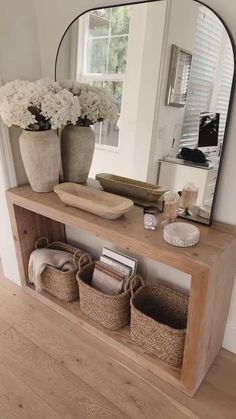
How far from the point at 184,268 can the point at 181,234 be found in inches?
6.3

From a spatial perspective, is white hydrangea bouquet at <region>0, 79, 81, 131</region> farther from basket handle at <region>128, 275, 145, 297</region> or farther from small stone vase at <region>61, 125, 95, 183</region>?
basket handle at <region>128, 275, 145, 297</region>

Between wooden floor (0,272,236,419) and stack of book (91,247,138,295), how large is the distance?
304 mm

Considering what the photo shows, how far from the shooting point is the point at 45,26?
158 cm

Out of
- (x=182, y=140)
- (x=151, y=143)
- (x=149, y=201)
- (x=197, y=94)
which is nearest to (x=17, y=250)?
(x=149, y=201)

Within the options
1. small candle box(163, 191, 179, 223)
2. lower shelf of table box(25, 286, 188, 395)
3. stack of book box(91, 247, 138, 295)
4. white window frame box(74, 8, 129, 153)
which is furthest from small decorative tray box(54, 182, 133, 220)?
lower shelf of table box(25, 286, 188, 395)

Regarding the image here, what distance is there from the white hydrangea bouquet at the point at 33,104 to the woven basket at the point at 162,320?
0.96 meters

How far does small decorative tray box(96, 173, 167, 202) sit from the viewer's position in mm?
1438

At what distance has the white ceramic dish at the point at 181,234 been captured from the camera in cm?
111

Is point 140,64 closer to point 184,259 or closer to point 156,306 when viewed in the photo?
point 184,259

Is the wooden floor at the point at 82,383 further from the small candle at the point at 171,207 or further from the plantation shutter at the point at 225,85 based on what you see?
the plantation shutter at the point at 225,85

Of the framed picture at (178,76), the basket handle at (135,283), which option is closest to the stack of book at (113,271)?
the basket handle at (135,283)

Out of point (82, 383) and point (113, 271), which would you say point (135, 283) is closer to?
point (113, 271)

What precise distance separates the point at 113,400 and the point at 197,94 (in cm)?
141

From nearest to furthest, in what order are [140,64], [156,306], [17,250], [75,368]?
Answer: [140,64], [75,368], [156,306], [17,250]
